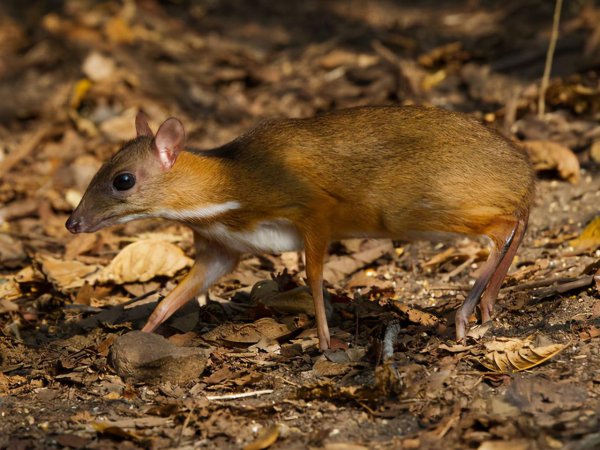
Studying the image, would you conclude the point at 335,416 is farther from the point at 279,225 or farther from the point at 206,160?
the point at 206,160

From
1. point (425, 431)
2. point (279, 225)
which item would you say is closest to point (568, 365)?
point (425, 431)

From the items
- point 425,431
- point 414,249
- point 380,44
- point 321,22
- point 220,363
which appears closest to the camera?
point 425,431

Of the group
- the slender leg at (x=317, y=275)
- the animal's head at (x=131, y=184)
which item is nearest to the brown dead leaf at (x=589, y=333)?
the slender leg at (x=317, y=275)

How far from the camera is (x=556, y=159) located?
7793 mm

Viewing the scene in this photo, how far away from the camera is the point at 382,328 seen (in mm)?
5695

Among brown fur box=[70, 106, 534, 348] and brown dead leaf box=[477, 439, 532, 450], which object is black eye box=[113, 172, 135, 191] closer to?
brown fur box=[70, 106, 534, 348]

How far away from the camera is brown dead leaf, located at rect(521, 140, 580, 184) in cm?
772

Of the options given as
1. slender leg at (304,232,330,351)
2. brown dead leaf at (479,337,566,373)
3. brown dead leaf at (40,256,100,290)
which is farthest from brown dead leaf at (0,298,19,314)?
brown dead leaf at (479,337,566,373)

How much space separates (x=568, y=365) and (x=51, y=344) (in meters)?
3.23

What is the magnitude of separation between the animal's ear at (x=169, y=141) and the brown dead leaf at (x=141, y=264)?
1.35 metres

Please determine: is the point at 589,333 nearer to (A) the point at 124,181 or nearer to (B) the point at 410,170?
(B) the point at 410,170

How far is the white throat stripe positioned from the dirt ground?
76cm

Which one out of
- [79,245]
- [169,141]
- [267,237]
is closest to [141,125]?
[169,141]

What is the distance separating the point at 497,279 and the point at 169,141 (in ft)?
7.20
